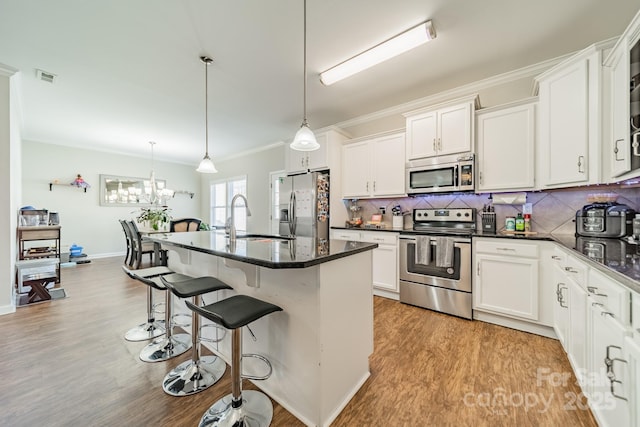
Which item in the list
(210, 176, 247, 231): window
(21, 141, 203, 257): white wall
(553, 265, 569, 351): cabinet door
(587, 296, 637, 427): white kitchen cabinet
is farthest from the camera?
(210, 176, 247, 231): window

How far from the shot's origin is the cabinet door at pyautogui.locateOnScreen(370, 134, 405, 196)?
3.35 m

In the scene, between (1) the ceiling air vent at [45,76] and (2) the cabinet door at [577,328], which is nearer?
(2) the cabinet door at [577,328]

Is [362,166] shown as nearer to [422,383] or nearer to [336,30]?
[336,30]

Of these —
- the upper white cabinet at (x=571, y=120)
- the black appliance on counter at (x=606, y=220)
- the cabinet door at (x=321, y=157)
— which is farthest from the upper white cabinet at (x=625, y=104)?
the cabinet door at (x=321, y=157)

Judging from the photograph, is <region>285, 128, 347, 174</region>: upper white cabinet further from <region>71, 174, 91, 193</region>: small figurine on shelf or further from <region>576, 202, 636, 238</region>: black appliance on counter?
<region>71, 174, 91, 193</region>: small figurine on shelf

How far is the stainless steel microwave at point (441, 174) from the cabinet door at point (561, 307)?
3.85 feet

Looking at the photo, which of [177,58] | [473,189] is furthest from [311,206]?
[177,58]

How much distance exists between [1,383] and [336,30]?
11.9 ft

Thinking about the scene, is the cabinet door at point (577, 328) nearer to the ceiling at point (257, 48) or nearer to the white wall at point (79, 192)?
the ceiling at point (257, 48)

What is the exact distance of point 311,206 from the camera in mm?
3836

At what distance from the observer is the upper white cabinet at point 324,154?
3822 millimetres

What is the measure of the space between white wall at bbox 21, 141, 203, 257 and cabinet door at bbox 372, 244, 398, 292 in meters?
6.65

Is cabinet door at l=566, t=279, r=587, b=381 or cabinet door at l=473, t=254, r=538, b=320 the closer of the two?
cabinet door at l=566, t=279, r=587, b=381

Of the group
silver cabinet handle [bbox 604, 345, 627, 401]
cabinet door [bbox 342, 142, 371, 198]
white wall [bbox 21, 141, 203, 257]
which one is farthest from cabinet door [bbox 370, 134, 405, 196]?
white wall [bbox 21, 141, 203, 257]
